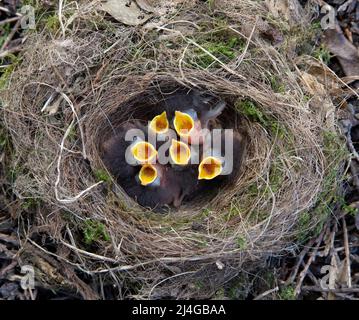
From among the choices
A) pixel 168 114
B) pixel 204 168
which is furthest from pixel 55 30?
pixel 204 168

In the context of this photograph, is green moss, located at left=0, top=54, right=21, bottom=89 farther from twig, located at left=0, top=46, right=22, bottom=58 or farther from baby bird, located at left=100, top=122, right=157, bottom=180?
baby bird, located at left=100, top=122, right=157, bottom=180

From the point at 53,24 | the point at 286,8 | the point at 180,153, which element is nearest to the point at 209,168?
the point at 180,153

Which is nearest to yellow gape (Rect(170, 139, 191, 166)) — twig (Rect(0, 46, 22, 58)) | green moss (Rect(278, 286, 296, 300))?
green moss (Rect(278, 286, 296, 300))

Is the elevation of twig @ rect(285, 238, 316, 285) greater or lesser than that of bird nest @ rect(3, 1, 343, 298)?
lesser

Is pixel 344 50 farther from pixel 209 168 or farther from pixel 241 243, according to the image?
pixel 241 243

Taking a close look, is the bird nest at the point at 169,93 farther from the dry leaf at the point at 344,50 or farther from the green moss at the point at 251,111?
the dry leaf at the point at 344,50

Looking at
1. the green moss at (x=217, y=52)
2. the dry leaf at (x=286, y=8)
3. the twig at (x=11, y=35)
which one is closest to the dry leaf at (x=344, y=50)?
the dry leaf at (x=286, y=8)
